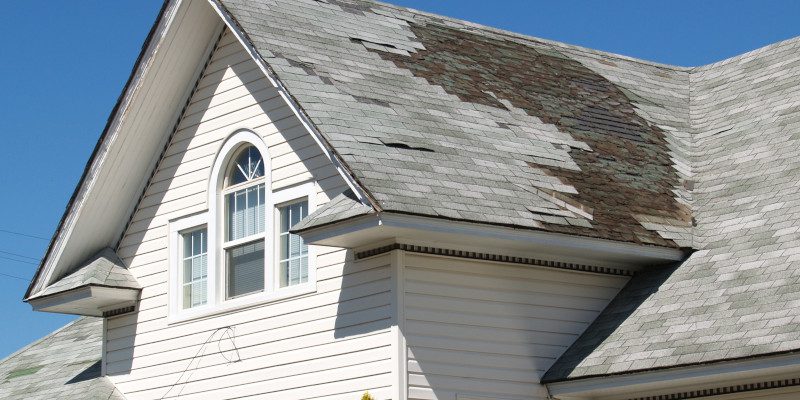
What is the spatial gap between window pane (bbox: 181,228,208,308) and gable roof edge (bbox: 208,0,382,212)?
2.55 metres

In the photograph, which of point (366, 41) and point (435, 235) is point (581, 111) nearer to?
point (366, 41)

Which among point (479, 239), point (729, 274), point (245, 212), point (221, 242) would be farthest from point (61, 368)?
point (729, 274)

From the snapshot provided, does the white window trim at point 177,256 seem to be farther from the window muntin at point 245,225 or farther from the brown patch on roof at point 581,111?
the brown patch on roof at point 581,111

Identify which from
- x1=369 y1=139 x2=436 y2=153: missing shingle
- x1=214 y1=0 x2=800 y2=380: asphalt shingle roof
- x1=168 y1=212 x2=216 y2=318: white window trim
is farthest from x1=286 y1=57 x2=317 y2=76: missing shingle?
x1=168 y1=212 x2=216 y2=318: white window trim

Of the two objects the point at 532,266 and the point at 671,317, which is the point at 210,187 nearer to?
the point at 532,266

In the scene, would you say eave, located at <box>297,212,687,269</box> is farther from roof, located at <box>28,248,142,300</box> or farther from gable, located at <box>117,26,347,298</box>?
roof, located at <box>28,248,142,300</box>

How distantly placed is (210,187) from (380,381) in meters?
4.31

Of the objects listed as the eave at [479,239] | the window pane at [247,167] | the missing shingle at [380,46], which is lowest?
the eave at [479,239]

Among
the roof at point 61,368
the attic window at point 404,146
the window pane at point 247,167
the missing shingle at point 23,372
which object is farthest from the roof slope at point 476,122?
the missing shingle at point 23,372

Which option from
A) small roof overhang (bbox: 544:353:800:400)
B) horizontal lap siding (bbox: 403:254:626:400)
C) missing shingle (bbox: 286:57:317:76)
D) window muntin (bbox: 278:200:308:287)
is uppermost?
missing shingle (bbox: 286:57:317:76)

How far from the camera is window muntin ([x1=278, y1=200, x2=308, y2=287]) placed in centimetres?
1653

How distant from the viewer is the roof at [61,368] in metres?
19.0

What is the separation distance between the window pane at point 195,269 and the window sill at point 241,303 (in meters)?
0.24

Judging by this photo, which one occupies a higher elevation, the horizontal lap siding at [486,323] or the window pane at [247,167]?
the window pane at [247,167]
